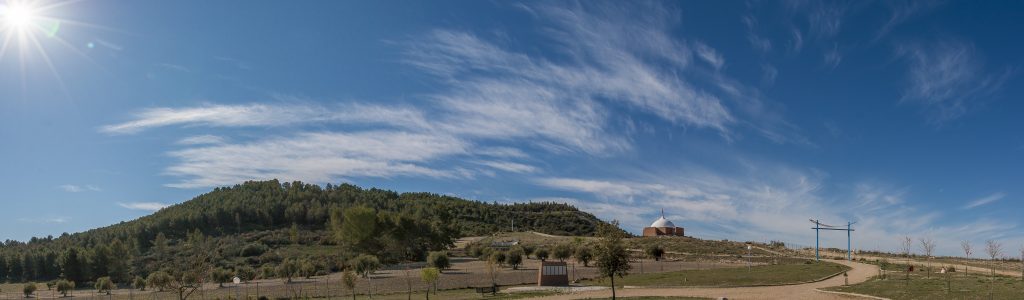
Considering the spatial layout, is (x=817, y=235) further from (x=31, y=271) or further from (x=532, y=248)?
(x=31, y=271)

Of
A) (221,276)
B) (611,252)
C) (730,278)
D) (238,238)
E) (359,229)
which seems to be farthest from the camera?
(238,238)

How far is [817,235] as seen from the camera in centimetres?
10394

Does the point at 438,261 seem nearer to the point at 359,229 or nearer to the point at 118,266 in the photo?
the point at 359,229

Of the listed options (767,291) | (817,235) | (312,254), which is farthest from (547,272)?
(312,254)

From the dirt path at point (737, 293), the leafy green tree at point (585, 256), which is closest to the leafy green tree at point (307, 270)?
the leafy green tree at point (585, 256)

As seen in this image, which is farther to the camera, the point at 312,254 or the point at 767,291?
the point at 312,254

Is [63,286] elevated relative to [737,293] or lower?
lower

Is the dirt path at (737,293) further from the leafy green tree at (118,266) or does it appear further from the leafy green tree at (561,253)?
the leafy green tree at (118,266)

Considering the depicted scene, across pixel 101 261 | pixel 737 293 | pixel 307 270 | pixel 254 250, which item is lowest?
pixel 254 250

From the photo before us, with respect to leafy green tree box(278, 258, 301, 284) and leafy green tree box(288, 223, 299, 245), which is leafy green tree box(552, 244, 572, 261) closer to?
leafy green tree box(278, 258, 301, 284)

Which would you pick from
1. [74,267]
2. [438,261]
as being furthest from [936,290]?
[74,267]

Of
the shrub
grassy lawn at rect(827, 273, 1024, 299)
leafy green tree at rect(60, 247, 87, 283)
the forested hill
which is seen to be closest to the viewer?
grassy lawn at rect(827, 273, 1024, 299)

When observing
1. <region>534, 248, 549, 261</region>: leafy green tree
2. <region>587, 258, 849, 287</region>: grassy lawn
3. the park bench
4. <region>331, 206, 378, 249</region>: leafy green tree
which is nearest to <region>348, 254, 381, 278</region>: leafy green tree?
<region>331, 206, 378, 249</region>: leafy green tree

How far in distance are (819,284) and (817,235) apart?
60.5 metres
